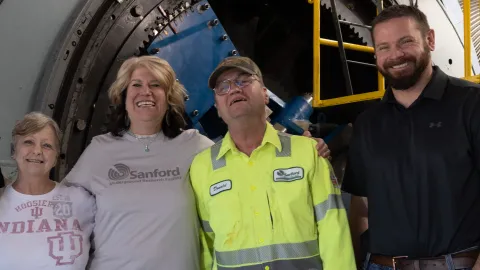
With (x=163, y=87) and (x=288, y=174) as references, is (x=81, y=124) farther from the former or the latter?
(x=288, y=174)

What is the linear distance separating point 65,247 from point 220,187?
1.88 feet

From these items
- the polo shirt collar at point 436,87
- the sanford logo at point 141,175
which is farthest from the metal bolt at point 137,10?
the polo shirt collar at point 436,87

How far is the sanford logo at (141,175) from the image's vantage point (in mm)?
1938

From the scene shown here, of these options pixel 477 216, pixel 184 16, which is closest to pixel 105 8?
pixel 184 16

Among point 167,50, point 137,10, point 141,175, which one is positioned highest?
point 137,10

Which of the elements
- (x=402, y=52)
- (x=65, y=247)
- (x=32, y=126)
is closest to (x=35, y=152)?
(x=32, y=126)

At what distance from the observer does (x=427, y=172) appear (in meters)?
1.67

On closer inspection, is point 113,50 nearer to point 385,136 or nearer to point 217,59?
point 217,59

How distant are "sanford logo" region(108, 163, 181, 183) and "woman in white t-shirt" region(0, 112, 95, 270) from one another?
0.43 feet

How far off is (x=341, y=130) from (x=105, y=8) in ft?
6.11

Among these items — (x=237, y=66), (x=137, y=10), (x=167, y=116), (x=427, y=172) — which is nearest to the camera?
(x=427, y=172)

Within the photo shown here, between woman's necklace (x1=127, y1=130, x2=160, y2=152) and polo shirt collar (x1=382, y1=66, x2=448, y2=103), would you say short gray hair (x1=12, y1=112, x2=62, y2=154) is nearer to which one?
woman's necklace (x1=127, y1=130, x2=160, y2=152)

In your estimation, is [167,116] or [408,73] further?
[167,116]

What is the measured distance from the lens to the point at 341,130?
3652 mm
